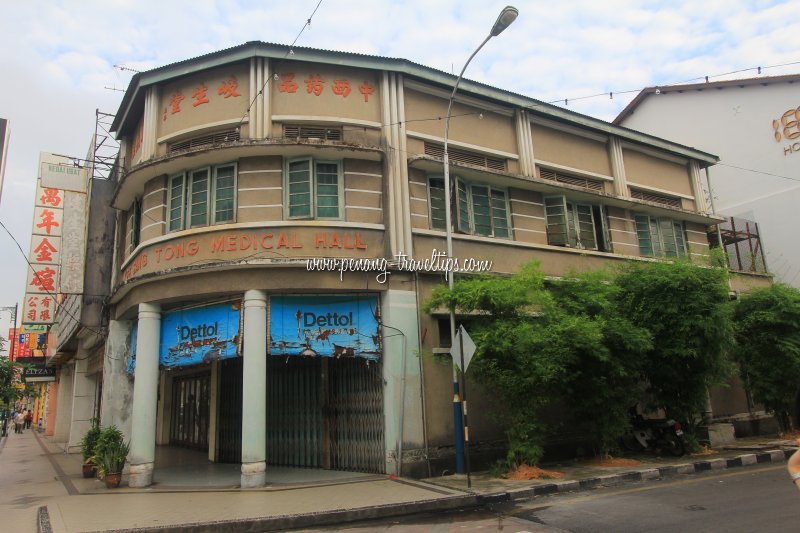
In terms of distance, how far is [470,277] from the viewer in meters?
12.4

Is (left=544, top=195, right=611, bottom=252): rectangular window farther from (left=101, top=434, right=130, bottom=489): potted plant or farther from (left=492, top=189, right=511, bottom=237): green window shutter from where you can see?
(left=101, top=434, right=130, bottom=489): potted plant

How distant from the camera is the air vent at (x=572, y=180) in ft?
50.2

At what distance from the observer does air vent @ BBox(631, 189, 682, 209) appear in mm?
17453

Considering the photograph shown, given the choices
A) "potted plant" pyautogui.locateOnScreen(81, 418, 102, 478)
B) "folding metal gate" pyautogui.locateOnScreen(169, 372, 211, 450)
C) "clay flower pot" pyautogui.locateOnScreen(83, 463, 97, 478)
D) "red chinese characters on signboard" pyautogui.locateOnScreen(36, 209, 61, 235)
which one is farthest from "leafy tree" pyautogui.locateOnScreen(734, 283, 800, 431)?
"red chinese characters on signboard" pyautogui.locateOnScreen(36, 209, 61, 235)

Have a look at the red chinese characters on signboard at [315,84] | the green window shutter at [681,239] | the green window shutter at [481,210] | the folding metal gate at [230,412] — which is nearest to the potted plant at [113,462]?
the folding metal gate at [230,412]

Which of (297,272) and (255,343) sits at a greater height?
(297,272)

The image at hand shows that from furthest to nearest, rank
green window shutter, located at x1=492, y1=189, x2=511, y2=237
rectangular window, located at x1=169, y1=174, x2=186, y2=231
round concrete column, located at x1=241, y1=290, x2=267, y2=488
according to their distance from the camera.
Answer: green window shutter, located at x1=492, y1=189, x2=511, y2=237
rectangular window, located at x1=169, y1=174, x2=186, y2=231
round concrete column, located at x1=241, y1=290, x2=267, y2=488

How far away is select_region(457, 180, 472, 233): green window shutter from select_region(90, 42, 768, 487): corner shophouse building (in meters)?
0.04

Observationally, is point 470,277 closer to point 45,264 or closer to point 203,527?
point 203,527

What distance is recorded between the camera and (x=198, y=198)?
11.9 meters

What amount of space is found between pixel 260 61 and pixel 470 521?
9.87 metres

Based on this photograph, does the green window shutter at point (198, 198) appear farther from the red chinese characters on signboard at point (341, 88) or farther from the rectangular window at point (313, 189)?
the red chinese characters on signboard at point (341, 88)

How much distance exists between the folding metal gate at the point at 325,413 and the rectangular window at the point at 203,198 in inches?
138

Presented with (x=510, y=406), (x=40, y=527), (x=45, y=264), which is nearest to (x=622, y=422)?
(x=510, y=406)
